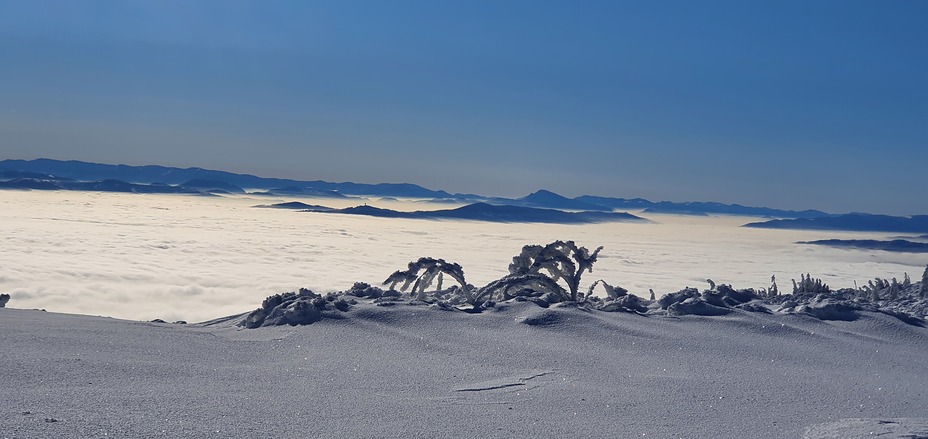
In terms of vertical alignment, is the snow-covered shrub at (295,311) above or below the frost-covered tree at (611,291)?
below

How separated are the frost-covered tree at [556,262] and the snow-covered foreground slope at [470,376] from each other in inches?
54.4

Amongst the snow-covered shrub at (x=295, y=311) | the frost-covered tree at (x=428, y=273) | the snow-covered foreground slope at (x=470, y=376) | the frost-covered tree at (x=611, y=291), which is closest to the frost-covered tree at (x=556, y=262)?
the frost-covered tree at (x=611, y=291)

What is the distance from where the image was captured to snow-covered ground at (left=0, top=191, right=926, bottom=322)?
42.1 feet

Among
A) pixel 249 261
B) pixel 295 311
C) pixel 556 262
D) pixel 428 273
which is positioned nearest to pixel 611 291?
pixel 556 262

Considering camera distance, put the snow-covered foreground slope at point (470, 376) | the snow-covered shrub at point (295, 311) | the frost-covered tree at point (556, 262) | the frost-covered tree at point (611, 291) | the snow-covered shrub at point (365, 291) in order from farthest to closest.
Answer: the frost-covered tree at point (556, 262) < the frost-covered tree at point (611, 291) < the snow-covered shrub at point (365, 291) < the snow-covered shrub at point (295, 311) < the snow-covered foreground slope at point (470, 376)

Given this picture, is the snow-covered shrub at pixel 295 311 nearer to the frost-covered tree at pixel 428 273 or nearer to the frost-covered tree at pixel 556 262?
the frost-covered tree at pixel 428 273

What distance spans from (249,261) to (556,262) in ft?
43.5

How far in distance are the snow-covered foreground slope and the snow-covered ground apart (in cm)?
469

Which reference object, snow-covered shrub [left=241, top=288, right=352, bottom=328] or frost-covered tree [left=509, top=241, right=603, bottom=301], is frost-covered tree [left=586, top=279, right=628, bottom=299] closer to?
frost-covered tree [left=509, top=241, right=603, bottom=301]

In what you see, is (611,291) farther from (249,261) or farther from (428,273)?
(249,261)

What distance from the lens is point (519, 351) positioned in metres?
5.99

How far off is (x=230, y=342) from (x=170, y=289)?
27.2 feet

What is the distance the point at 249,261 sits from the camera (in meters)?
20.4

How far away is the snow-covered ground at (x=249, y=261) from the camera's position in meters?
12.8
